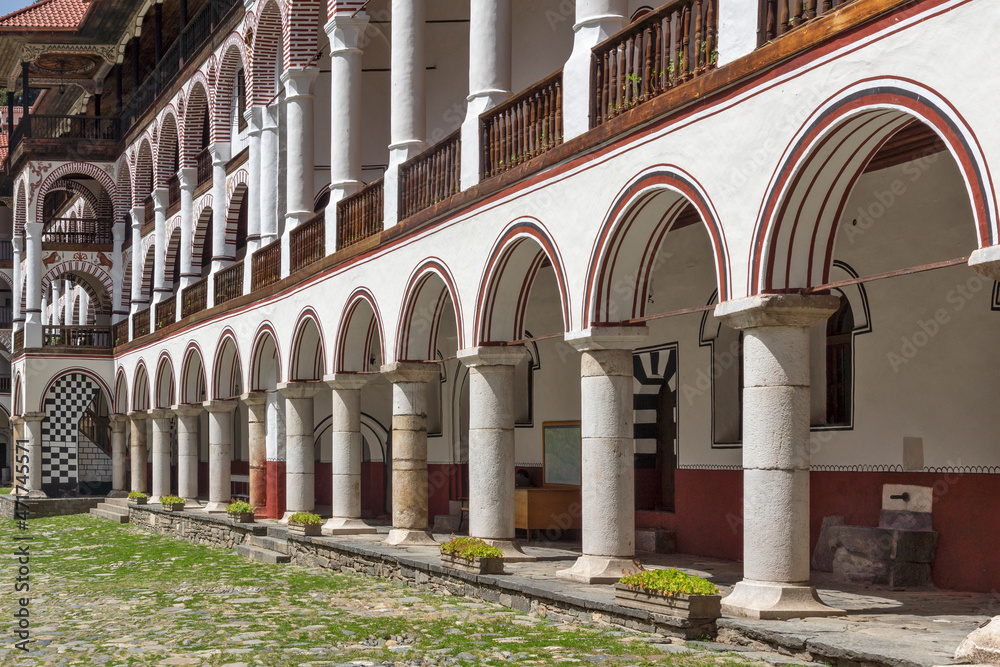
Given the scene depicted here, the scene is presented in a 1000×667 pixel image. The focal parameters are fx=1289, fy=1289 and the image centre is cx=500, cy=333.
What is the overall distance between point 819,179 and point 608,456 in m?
3.39

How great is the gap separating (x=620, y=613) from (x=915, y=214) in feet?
15.3

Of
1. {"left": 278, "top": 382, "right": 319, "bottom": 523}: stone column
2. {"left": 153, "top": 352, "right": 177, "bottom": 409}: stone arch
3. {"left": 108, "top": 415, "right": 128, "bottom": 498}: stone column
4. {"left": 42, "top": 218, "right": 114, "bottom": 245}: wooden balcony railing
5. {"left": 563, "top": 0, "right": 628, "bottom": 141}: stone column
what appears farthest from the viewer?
{"left": 42, "top": 218, "right": 114, "bottom": 245}: wooden balcony railing

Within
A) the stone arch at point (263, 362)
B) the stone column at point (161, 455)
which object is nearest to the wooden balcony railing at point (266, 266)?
the stone arch at point (263, 362)

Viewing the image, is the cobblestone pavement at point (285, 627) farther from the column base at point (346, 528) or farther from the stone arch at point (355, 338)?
the stone arch at point (355, 338)

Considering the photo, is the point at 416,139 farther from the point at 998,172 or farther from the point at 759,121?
the point at 998,172

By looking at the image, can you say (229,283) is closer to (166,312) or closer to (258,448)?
(258,448)

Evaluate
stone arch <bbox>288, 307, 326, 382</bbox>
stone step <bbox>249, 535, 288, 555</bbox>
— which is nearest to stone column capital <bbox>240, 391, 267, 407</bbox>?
stone arch <bbox>288, 307, 326, 382</bbox>

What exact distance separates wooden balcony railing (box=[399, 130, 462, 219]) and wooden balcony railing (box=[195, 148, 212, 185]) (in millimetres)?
13159

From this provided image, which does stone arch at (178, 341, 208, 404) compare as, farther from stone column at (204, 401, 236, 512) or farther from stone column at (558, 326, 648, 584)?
stone column at (558, 326, 648, 584)

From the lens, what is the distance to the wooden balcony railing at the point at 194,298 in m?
26.7

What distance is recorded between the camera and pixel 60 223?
1761 inches

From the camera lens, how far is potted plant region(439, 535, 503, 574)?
11.7 meters

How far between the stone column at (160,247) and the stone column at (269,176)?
9501 mm

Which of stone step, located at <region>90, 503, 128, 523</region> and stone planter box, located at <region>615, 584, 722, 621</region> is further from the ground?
stone planter box, located at <region>615, 584, 722, 621</region>
